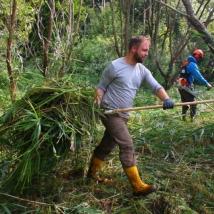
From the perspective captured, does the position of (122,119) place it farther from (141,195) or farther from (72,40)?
(72,40)

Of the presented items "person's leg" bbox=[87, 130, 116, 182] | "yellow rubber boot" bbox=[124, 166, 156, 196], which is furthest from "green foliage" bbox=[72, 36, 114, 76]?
"yellow rubber boot" bbox=[124, 166, 156, 196]

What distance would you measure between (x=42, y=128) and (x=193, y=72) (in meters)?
4.26

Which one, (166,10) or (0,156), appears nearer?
(0,156)

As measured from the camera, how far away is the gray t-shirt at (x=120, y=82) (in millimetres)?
4715

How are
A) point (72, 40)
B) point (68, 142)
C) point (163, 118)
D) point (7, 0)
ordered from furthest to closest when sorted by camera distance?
point (7, 0) → point (72, 40) → point (163, 118) → point (68, 142)

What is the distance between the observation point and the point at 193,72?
817 centimetres

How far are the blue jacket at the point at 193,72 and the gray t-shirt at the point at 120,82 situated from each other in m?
3.41

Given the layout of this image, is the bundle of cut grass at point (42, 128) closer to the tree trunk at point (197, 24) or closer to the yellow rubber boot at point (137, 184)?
the yellow rubber boot at point (137, 184)

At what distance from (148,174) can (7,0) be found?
5.57m

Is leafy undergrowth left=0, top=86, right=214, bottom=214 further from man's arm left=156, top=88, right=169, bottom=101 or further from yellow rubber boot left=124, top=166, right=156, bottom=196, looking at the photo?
man's arm left=156, top=88, right=169, bottom=101

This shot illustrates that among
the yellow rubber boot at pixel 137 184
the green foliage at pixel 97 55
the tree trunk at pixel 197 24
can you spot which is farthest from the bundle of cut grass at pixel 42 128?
the green foliage at pixel 97 55

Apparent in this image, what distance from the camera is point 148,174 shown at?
5.22 m

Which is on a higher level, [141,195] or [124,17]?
[124,17]

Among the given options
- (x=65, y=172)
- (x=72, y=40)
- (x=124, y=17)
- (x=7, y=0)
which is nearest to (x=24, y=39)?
(x=7, y=0)
